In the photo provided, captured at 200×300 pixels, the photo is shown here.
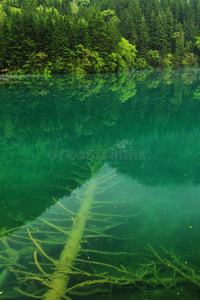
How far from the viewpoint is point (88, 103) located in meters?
14.8

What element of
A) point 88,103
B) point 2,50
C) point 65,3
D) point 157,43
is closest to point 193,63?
point 157,43

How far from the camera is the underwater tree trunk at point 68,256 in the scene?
2576mm

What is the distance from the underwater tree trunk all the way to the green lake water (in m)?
0.02

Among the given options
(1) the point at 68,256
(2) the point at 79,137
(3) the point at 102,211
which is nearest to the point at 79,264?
Result: (1) the point at 68,256

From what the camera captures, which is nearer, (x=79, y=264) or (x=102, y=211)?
(x=79, y=264)

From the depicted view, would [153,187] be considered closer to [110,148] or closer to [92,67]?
[110,148]

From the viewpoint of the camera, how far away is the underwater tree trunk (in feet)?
8.45

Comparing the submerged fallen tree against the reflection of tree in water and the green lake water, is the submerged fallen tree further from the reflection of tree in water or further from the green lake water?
the reflection of tree in water

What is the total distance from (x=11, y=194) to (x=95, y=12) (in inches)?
1857

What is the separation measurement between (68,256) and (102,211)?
113cm

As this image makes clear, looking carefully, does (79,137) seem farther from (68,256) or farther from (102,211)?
(68,256)

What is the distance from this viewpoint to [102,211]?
4.10 m

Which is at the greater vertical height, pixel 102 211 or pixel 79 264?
pixel 102 211

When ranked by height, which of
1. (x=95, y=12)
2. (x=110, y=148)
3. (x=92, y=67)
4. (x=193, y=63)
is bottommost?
(x=110, y=148)
